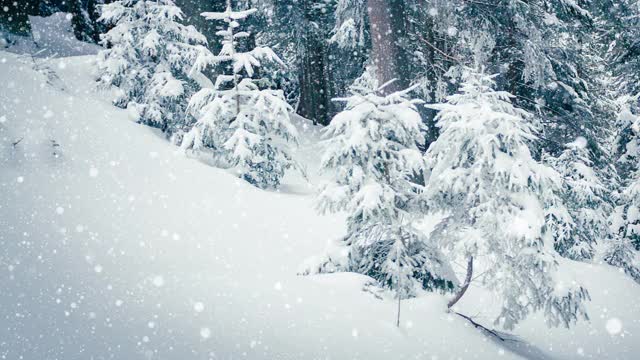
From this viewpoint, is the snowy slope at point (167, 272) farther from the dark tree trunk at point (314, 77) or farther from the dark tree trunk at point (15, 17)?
the dark tree trunk at point (314, 77)

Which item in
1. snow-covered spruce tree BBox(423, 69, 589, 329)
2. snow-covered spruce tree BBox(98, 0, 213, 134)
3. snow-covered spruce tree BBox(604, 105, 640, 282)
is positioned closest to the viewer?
snow-covered spruce tree BBox(423, 69, 589, 329)

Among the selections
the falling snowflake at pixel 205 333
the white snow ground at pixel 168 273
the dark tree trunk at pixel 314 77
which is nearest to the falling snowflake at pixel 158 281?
the white snow ground at pixel 168 273

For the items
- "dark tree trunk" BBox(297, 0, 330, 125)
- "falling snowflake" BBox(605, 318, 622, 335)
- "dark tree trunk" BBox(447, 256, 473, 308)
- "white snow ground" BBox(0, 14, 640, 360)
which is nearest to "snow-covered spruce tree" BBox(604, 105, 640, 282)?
"white snow ground" BBox(0, 14, 640, 360)

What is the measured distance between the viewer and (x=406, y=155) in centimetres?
488

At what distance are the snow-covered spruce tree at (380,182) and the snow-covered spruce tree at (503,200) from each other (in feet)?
1.19

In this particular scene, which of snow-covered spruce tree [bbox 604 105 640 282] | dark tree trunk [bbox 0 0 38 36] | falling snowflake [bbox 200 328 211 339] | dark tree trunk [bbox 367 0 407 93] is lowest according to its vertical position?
snow-covered spruce tree [bbox 604 105 640 282]

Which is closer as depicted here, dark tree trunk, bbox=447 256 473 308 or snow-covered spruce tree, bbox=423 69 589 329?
snow-covered spruce tree, bbox=423 69 589 329

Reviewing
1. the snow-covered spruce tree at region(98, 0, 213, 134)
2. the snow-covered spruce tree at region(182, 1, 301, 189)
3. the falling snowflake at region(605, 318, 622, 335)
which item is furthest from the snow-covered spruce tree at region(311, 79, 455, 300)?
the snow-covered spruce tree at region(98, 0, 213, 134)

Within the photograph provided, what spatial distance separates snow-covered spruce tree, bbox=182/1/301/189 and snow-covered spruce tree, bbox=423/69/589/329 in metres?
4.51

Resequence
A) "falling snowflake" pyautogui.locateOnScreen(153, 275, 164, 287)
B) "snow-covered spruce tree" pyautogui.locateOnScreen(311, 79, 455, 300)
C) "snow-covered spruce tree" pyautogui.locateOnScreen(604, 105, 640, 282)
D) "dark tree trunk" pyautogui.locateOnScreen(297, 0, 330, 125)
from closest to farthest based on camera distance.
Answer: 1. "falling snowflake" pyautogui.locateOnScreen(153, 275, 164, 287)
2. "snow-covered spruce tree" pyautogui.locateOnScreen(311, 79, 455, 300)
3. "snow-covered spruce tree" pyautogui.locateOnScreen(604, 105, 640, 282)
4. "dark tree trunk" pyautogui.locateOnScreen(297, 0, 330, 125)

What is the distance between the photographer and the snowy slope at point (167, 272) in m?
3.53

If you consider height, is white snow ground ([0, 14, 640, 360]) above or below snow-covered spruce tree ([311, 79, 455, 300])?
below

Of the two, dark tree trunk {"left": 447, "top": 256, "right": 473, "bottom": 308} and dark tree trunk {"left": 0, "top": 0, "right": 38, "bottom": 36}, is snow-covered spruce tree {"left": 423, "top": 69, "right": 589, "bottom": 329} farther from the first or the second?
dark tree trunk {"left": 0, "top": 0, "right": 38, "bottom": 36}

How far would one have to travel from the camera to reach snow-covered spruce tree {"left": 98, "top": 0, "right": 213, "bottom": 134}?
9867 millimetres
